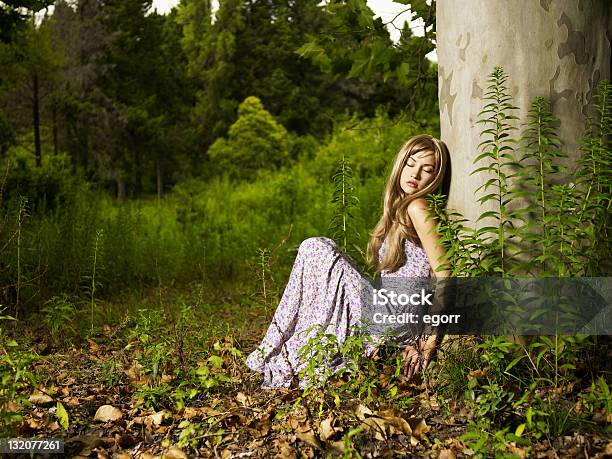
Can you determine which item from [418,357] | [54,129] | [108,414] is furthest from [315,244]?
[54,129]

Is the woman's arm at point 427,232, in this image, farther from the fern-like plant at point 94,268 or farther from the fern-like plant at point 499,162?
the fern-like plant at point 94,268

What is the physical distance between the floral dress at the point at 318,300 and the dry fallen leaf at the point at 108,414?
733 millimetres

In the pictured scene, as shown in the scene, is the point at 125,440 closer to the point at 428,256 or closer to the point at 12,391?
the point at 12,391

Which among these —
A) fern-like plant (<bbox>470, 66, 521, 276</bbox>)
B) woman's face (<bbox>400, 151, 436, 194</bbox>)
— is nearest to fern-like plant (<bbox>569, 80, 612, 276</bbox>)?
fern-like plant (<bbox>470, 66, 521, 276</bbox>)

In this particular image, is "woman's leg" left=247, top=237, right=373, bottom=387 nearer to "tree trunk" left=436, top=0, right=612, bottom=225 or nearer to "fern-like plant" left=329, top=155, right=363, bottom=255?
"fern-like plant" left=329, top=155, right=363, bottom=255

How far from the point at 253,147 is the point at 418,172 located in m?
16.6

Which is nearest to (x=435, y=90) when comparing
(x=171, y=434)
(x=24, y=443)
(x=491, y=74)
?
(x=491, y=74)

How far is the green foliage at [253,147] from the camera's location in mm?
19234

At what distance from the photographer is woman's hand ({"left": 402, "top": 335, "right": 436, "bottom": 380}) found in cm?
291

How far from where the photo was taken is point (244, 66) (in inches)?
965

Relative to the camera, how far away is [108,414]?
9.20 ft

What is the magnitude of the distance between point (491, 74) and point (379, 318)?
1.33 m

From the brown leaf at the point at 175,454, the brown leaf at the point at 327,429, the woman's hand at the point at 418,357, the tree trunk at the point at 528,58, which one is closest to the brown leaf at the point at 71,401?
the brown leaf at the point at 175,454

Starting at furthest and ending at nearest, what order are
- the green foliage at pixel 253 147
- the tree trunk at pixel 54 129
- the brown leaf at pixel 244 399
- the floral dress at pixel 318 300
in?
the green foliage at pixel 253 147
the tree trunk at pixel 54 129
the floral dress at pixel 318 300
the brown leaf at pixel 244 399
